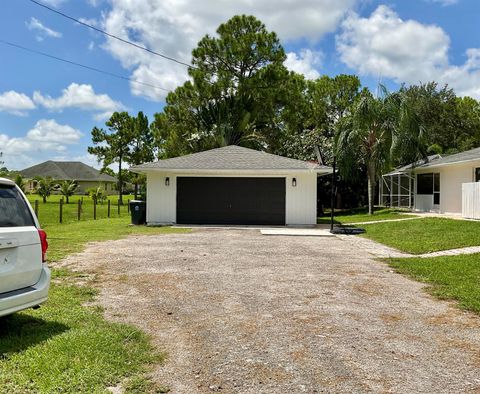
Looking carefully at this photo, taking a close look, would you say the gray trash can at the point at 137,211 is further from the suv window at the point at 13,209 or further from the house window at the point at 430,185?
the house window at the point at 430,185

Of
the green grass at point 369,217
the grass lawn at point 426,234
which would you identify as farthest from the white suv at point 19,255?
the green grass at point 369,217

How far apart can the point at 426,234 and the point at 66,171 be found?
59.3 metres

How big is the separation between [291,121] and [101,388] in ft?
101

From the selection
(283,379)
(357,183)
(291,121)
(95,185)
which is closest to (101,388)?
(283,379)

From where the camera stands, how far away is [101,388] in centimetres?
307

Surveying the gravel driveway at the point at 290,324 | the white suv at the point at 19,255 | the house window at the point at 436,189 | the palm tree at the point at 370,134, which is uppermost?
the palm tree at the point at 370,134

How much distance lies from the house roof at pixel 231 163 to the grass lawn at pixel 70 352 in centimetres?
1258

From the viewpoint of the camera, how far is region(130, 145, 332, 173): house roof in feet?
57.5

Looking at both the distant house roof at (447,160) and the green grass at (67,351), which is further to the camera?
the distant house roof at (447,160)

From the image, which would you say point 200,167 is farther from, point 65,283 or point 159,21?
point 65,283

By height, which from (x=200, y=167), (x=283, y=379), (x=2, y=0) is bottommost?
(x=283, y=379)

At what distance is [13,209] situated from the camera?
425 centimetres

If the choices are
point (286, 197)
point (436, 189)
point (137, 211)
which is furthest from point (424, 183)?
point (137, 211)

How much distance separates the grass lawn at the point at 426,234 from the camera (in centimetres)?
1115
